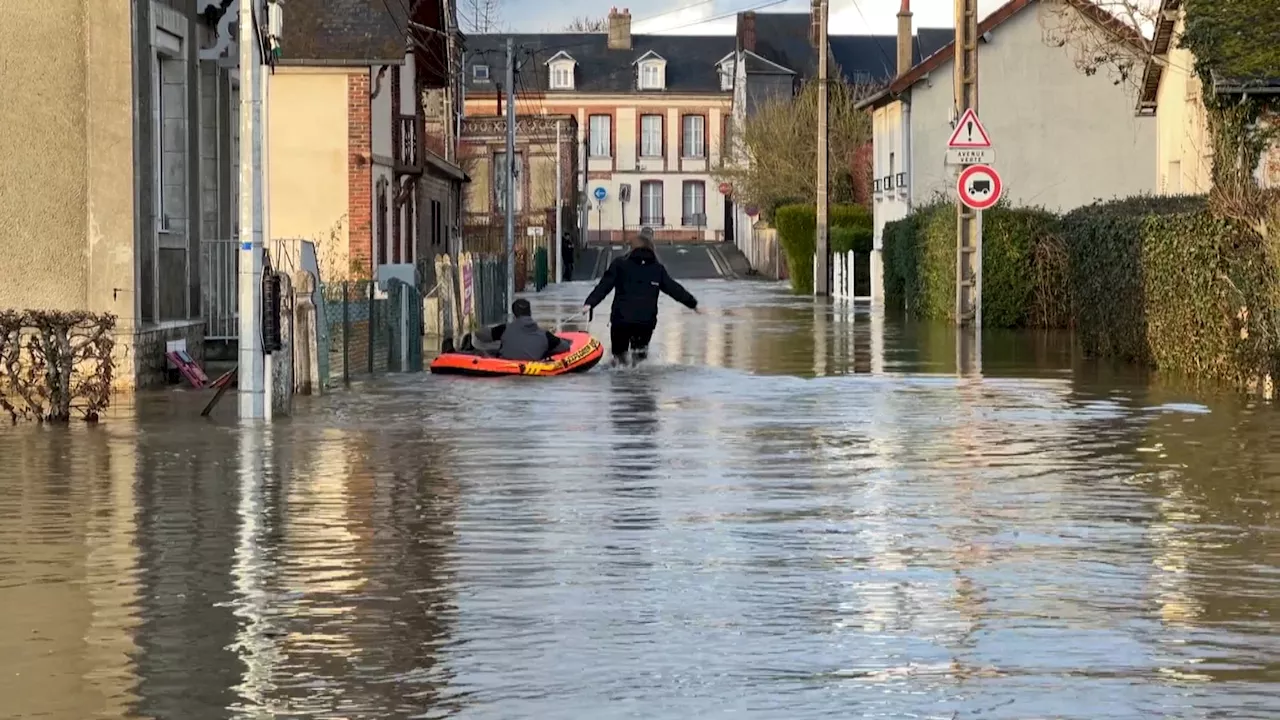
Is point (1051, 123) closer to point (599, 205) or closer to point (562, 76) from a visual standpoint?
point (599, 205)

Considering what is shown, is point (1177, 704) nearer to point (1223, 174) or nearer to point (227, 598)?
point (227, 598)

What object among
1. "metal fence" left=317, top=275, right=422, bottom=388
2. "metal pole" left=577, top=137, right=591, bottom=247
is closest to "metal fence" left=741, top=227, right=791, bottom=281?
"metal pole" left=577, top=137, right=591, bottom=247

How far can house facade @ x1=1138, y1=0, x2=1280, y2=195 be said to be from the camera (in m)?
36.3

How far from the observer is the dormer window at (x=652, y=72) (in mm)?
126562

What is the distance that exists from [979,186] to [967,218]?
126 inches

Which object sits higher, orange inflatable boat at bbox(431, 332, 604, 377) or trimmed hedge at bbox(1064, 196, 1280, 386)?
trimmed hedge at bbox(1064, 196, 1280, 386)

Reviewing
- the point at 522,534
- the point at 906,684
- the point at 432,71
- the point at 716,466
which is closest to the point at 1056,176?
the point at 432,71

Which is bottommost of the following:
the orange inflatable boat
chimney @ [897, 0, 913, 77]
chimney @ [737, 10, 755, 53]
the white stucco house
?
the orange inflatable boat

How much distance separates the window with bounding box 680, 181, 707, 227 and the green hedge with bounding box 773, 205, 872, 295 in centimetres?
5309

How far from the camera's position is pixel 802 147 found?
273 ft

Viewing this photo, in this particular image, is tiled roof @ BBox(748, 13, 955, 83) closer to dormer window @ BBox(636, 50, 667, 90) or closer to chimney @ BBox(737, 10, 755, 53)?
chimney @ BBox(737, 10, 755, 53)

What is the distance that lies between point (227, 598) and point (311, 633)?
3.46ft

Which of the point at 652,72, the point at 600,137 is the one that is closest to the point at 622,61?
the point at 652,72

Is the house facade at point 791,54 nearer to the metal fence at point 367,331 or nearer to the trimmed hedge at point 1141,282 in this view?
the trimmed hedge at point 1141,282
